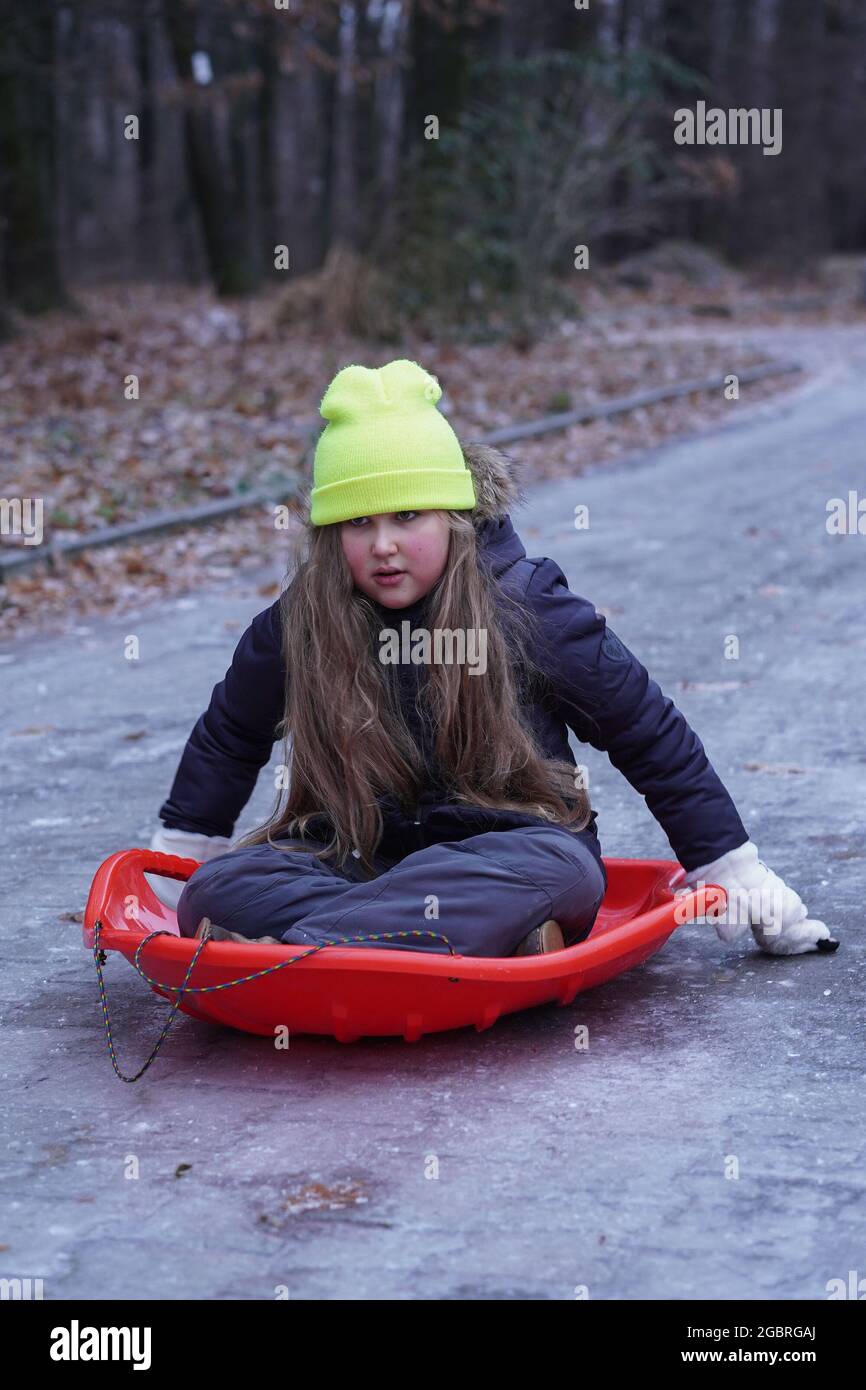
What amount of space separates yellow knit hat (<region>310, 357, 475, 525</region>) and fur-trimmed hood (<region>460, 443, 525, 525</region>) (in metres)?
0.05

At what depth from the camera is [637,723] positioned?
3385 millimetres

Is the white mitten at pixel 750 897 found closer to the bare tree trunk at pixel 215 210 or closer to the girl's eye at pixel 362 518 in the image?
the girl's eye at pixel 362 518

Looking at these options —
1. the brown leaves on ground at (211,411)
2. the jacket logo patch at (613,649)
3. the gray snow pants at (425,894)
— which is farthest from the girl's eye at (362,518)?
the brown leaves on ground at (211,411)

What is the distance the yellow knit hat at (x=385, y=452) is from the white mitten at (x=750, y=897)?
0.85 metres

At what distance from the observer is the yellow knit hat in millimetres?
3318

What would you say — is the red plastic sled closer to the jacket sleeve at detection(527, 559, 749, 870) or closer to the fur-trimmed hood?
the jacket sleeve at detection(527, 559, 749, 870)

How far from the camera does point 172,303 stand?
78.4 feet

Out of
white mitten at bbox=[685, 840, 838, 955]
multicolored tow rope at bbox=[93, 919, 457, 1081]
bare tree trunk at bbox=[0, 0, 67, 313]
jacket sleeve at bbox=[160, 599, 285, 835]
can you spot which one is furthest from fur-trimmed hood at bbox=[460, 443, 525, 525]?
bare tree trunk at bbox=[0, 0, 67, 313]

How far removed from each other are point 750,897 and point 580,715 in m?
0.48

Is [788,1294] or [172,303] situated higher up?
[172,303]

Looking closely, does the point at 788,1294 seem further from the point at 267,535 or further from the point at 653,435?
the point at 653,435

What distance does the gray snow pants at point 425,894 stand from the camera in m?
3.04
